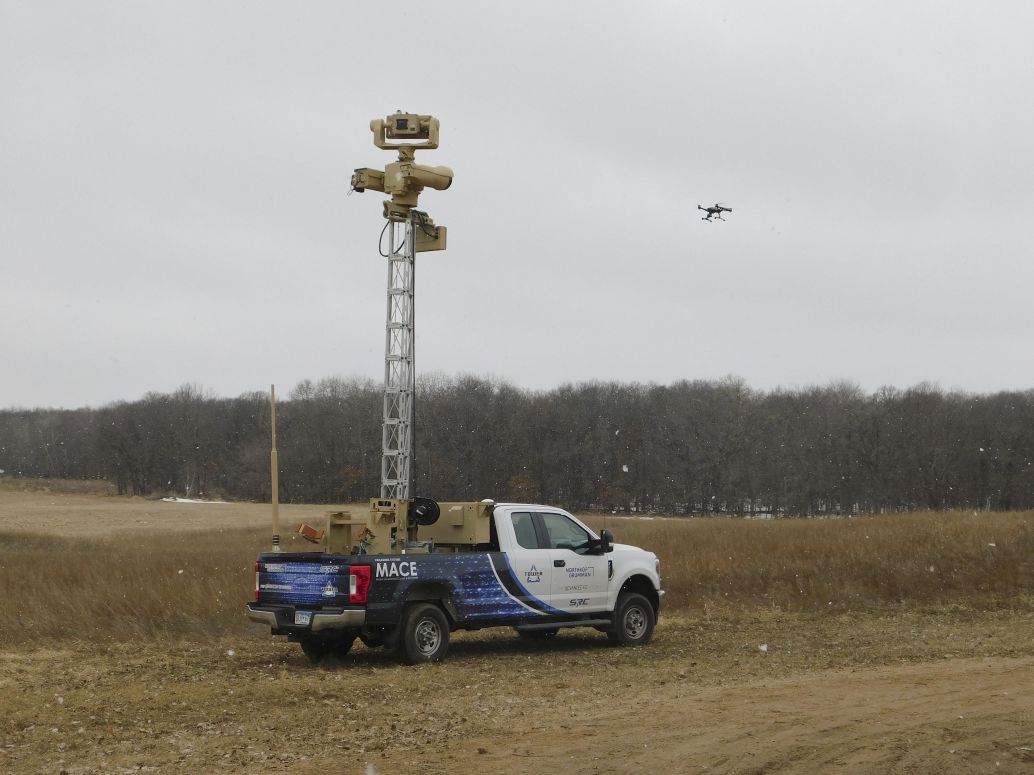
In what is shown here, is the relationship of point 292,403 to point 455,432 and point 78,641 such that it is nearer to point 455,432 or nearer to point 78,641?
point 455,432

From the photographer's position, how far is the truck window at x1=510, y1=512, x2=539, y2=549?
14.9m

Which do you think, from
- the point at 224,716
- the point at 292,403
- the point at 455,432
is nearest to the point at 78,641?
the point at 224,716

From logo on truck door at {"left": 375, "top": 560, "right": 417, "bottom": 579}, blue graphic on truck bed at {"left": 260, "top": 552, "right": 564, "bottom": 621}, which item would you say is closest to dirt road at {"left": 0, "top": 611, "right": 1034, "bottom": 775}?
blue graphic on truck bed at {"left": 260, "top": 552, "right": 564, "bottom": 621}

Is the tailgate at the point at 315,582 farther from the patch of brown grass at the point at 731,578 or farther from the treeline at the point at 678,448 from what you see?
the treeline at the point at 678,448

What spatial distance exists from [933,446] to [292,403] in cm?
5761

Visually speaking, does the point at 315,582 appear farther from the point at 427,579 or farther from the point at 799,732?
the point at 799,732

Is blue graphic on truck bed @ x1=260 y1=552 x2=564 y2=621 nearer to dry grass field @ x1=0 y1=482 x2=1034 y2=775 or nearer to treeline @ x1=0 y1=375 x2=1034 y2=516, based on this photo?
dry grass field @ x1=0 y1=482 x2=1034 y2=775

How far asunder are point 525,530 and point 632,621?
2.26 m

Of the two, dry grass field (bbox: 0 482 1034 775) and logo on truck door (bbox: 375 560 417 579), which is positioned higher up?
logo on truck door (bbox: 375 560 417 579)

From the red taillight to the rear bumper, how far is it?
6.0 inches

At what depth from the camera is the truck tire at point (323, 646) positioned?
46.6ft

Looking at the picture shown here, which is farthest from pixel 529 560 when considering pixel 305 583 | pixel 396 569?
pixel 305 583

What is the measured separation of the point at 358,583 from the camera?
43.0 ft

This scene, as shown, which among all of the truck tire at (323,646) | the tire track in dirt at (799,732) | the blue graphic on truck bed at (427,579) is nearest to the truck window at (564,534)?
the blue graphic on truck bed at (427,579)
